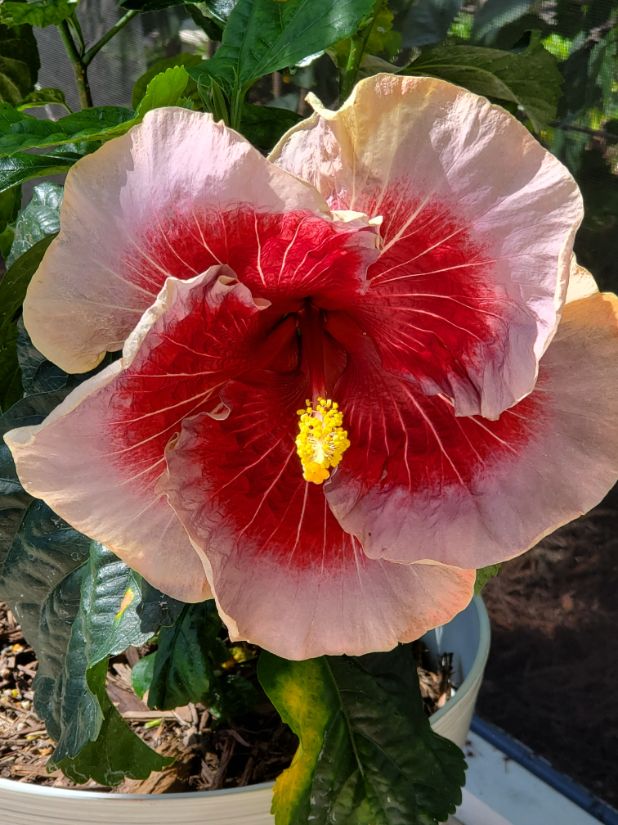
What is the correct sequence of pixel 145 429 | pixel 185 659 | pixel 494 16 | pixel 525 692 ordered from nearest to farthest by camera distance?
pixel 145 429, pixel 185 659, pixel 494 16, pixel 525 692

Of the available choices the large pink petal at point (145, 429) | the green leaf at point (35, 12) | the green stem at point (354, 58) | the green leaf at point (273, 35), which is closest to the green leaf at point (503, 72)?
the green stem at point (354, 58)

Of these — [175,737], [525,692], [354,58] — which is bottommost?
[525,692]

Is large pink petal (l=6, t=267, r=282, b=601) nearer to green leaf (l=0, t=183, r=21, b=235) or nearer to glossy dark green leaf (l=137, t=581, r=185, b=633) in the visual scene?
glossy dark green leaf (l=137, t=581, r=185, b=633)

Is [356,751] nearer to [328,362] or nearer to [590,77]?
[328,362]

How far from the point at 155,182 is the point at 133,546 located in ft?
0.89

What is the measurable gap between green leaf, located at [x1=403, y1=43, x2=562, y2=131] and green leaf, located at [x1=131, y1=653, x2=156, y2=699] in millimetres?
812

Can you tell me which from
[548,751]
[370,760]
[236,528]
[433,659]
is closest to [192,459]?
[236,528]

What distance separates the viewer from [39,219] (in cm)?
93

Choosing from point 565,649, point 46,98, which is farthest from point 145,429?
point 565,649

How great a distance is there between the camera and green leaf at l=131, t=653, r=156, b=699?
43.4 inches

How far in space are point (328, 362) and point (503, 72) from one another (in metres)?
0.51

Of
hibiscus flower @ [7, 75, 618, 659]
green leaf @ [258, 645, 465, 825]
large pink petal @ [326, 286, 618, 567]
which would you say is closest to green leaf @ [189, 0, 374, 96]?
hibiscus flower @ [7, 75, 618, 659]

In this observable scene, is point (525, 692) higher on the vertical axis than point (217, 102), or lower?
lower

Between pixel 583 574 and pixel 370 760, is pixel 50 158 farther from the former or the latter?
pixel 583 574
